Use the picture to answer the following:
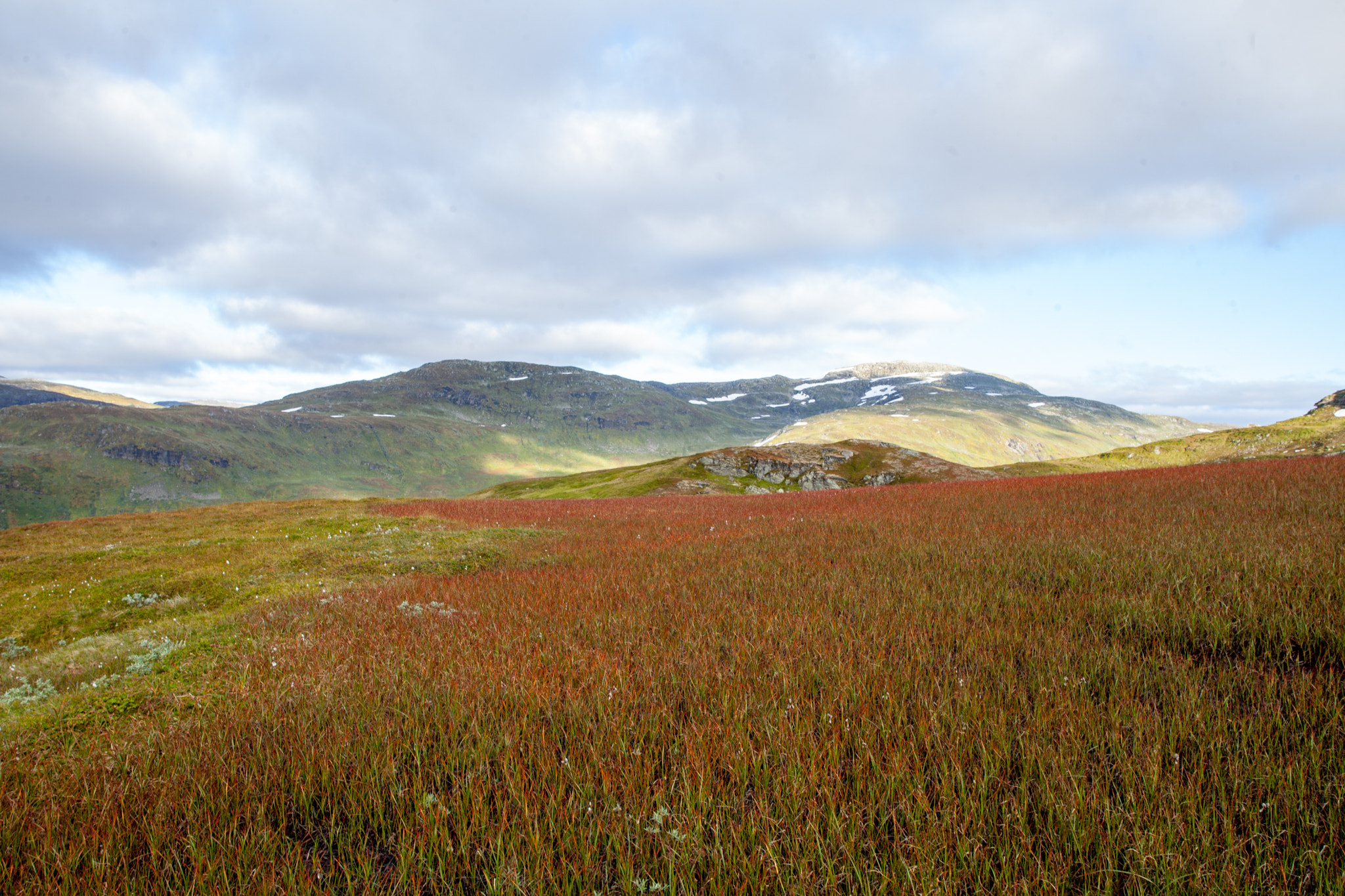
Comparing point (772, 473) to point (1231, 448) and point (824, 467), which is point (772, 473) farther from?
point (1231, 448)

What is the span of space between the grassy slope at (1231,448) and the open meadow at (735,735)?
212 feet

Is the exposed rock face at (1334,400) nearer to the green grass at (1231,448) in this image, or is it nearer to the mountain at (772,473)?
the green grass at (1231,448)

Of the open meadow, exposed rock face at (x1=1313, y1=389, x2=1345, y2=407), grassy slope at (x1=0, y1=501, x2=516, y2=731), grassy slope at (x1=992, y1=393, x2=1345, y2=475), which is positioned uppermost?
exposed rock face at (x1=1313, y1=389, x2=1345, y2=407)

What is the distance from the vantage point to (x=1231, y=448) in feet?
234

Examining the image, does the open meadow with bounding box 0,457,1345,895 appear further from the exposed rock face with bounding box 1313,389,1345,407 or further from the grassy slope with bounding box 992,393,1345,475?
the exposed rock face with bounding box 1313,389,1345,407

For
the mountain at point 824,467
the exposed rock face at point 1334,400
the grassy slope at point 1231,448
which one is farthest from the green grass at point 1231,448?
the exposed rock face at point 1334,400

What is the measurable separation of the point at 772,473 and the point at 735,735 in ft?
189

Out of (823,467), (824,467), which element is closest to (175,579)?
(823,467)

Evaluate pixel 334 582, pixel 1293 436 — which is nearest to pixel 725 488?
pixel 334 582

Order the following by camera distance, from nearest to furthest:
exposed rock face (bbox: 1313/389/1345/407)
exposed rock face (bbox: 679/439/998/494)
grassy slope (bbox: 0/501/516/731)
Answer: grassy slope (bbox: 0/501/516/731)
exposed rock face (bbox: 679/439/998/494)
exposed rock face (bbox: 1313/389/1345/407)

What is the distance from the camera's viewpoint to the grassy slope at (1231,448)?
211ft

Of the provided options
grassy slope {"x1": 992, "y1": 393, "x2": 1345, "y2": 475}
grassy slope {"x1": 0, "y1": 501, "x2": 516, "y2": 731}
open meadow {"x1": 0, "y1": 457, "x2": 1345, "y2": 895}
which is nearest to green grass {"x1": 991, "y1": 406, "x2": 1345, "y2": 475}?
grassy slope {"x1": 992, "y1": 393, "x2": 1345, "y2": 475}

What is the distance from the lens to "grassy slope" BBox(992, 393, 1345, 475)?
64.3m

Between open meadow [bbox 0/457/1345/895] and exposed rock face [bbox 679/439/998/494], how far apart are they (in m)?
46.7
